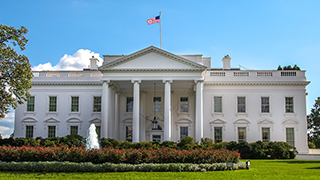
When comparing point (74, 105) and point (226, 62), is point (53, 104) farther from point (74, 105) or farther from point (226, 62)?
point (226, 62)

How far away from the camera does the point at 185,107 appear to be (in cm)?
3716

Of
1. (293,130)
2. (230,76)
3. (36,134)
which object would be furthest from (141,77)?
(293,130)

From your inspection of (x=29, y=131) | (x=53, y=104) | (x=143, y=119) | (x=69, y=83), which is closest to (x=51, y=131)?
(x=29, y=131)

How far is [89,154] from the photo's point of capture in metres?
16.6

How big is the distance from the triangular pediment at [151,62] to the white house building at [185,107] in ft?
7.88

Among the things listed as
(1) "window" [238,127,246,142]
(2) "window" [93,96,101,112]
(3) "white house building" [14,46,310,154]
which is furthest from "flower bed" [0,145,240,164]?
(2) "window" [93,96,101,112]

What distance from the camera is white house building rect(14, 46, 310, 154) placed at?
35812 mm

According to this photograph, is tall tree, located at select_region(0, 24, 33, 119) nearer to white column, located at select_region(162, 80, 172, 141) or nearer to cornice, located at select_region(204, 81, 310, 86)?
white column, located at select_region(162, 80, 172, 141)

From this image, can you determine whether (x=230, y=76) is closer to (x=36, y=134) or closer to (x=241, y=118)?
(x=241, y=118)

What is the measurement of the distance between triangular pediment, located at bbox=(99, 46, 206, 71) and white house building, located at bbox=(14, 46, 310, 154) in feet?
7.88

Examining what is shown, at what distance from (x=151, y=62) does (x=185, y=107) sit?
8.07 meters

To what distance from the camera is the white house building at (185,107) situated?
35.8 m

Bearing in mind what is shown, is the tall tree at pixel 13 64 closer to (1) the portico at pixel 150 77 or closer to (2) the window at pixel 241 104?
(1) the portico at pixel 150 77

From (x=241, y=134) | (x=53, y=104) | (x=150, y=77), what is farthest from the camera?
(x=53, y=104)
